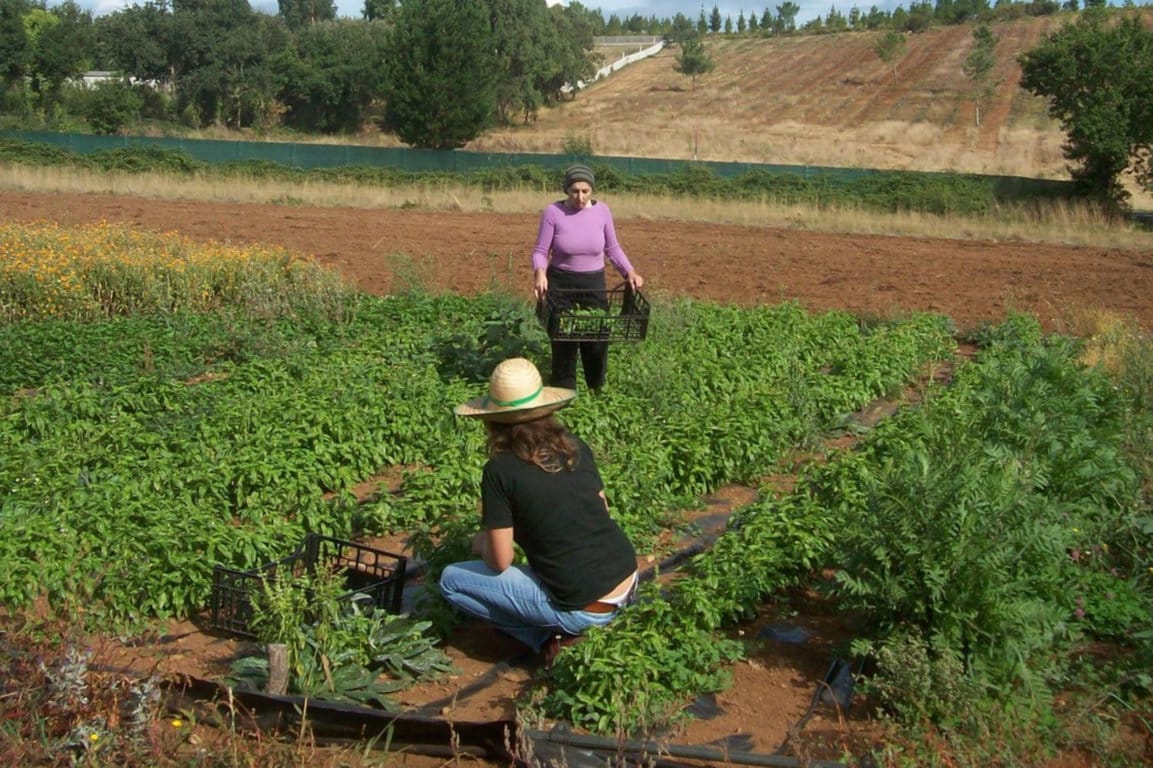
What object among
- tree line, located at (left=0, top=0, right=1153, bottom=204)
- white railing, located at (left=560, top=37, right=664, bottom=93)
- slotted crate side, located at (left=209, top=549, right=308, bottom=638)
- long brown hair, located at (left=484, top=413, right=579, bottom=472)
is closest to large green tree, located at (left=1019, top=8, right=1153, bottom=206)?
tree line, located at (left=0, top=0, right=1153, bottom=204)

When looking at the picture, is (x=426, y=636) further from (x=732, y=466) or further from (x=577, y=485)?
(x=732, y=466)

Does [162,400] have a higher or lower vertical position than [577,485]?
lower

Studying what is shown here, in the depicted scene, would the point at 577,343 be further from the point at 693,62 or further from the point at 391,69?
the point at 693,62

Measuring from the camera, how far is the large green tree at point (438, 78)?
46750mm

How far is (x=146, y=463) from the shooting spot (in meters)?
6.85

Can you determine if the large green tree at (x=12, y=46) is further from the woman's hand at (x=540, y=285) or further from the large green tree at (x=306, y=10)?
the woman's hand at (x=540, y=285)

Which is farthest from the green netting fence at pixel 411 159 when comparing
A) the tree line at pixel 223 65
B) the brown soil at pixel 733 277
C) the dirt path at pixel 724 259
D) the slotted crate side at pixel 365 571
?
the slotted crate side at pixel 365 571

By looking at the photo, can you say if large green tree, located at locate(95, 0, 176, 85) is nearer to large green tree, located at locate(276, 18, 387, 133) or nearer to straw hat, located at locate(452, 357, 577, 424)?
large green tree, located at locate(276, 18, 387, 133)

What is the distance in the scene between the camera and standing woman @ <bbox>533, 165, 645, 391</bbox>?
8.77 metres

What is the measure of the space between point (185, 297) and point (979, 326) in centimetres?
880

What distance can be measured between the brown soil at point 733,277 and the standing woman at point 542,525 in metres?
0.37

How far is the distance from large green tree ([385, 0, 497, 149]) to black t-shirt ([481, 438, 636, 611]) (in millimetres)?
43437

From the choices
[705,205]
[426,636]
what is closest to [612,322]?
[426,636]

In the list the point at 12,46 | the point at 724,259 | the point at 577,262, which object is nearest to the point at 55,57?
the point at 12,46
